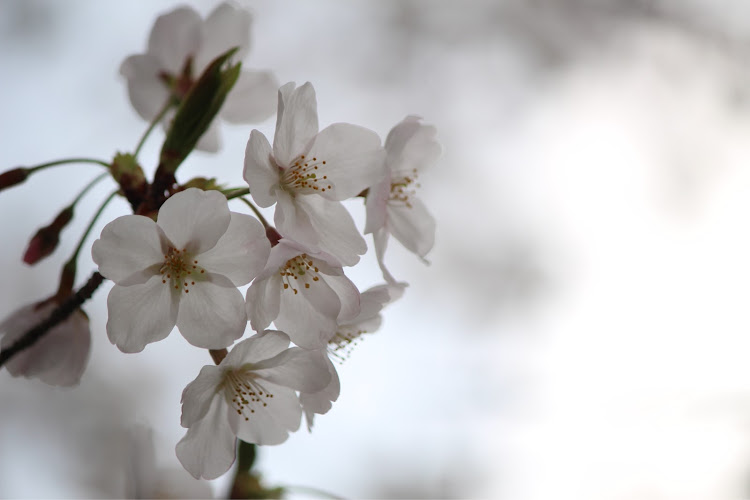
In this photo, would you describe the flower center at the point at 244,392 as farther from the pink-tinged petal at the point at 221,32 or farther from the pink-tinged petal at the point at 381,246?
the pink-tinged petal at the point at 221,32

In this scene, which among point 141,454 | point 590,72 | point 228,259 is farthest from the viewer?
point 590,72

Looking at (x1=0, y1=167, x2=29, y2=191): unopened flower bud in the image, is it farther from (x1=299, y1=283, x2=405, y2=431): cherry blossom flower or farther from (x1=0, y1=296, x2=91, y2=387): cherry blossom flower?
(x1=299, y1=283, x2=405, y2=431): cherry blossom flower

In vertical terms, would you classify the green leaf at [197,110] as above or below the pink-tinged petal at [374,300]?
above

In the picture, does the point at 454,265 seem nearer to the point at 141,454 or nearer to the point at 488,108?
the point at 488,108

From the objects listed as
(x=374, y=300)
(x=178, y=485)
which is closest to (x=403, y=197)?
(x=374, y=300)

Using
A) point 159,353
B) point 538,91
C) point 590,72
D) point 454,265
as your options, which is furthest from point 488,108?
point 159,353

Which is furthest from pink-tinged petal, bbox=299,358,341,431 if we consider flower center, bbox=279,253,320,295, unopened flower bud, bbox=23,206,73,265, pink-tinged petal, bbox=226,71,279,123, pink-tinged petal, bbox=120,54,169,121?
pink-tinged petal, bbox=120,54,169,121

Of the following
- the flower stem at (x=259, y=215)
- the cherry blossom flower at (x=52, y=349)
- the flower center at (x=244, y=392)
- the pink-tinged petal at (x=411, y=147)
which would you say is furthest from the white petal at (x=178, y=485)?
the pink-tinged petal at (x=411, y=147)

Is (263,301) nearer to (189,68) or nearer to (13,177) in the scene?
(13,177)
